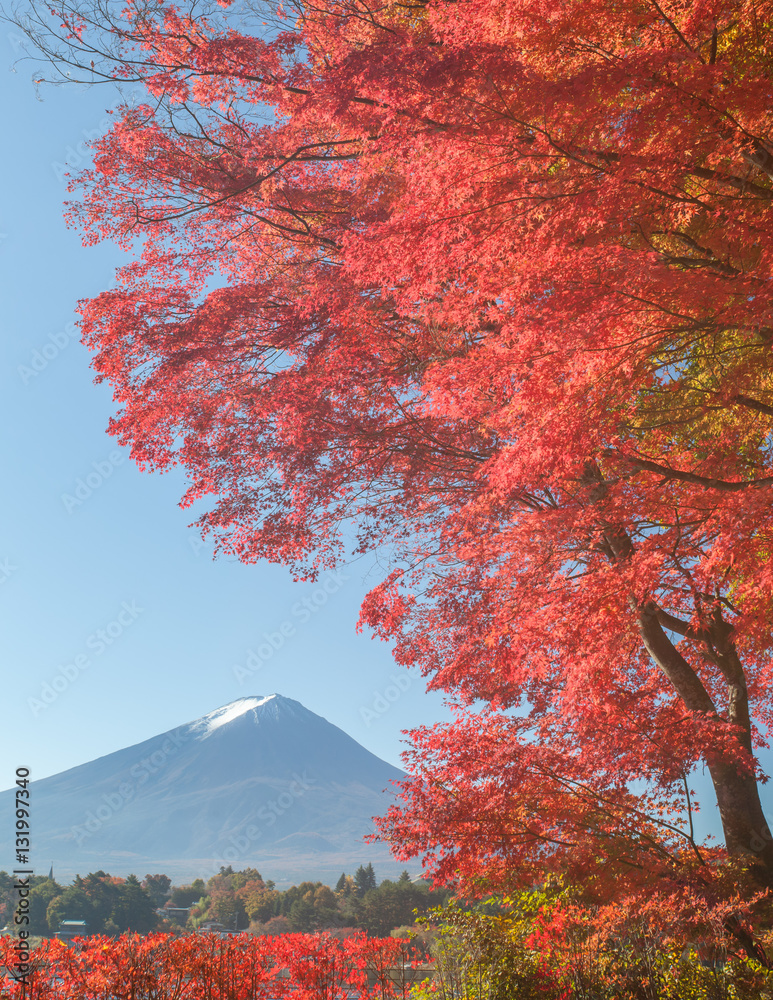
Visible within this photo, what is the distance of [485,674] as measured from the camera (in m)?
8.58

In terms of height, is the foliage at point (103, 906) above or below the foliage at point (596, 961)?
below

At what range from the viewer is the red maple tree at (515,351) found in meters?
4.46

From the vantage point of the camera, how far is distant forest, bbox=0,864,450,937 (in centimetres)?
2659

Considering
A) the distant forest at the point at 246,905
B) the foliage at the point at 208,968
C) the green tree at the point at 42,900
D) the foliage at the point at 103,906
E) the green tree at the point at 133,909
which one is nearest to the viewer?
the foliage at the point at 208,968

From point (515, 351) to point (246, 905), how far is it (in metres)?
38.3

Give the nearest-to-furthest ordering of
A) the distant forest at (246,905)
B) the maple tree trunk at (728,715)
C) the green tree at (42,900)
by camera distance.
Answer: the maple tree trunk at (728,715) < the distant forest at (246,905) < the green tree at (42,900)

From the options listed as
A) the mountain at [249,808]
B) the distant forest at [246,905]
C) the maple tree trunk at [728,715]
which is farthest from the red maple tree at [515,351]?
the mountain at [249,808]

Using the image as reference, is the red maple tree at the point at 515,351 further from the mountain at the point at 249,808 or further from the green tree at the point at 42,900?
the mountain at the point at 249,808

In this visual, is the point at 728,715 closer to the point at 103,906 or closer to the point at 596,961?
the point at 596,961

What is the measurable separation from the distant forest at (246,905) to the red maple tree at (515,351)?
61.7ft

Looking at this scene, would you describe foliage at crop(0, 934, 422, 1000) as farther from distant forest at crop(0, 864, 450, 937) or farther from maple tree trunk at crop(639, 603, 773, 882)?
distant forest at crop(0, 864, 450, 937)

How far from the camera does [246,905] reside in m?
34.8

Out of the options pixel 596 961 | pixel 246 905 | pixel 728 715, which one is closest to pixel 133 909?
pixel 246 905

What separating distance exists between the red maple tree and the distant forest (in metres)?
18.8
